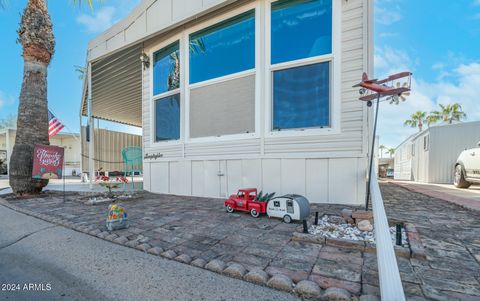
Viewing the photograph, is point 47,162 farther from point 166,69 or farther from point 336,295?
point 336,295

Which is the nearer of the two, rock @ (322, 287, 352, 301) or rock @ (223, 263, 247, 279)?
rock @ (322, 287, 352, 301)

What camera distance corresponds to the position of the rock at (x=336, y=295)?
4.71ft

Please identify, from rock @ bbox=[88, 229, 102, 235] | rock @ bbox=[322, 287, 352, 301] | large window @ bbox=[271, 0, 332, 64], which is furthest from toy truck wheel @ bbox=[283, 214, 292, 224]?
large window @ bbox=[271, 0, 332, 64]

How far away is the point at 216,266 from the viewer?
6.24ft

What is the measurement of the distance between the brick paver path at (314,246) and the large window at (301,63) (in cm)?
206

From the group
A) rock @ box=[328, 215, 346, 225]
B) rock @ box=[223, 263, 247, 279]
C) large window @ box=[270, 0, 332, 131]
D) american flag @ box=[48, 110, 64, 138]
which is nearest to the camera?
rock @ box=[223, 263, 247, 279]

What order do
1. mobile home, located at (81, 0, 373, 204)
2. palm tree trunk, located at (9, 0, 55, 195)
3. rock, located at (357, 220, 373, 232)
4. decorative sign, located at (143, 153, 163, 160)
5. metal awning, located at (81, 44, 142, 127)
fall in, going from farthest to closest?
metal awning, located at (81, 44, 142, 127) → decorative sign, located at (143, 153, 163, 160) → palm tree trunk, located at (9, 0, 55, 195) → mobile home, located at (81, 0, 373, 204) → rock, located at (357, 220, 373, 232)

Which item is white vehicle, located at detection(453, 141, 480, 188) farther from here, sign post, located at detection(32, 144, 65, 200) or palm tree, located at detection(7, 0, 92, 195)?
palm tree, located at detection(7, 0, 92, 195)

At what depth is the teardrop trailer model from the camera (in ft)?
10.5

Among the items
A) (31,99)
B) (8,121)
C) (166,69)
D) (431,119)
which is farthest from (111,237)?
(8,121)

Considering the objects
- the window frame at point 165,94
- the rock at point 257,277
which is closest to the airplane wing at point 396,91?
the rock at point 257,277

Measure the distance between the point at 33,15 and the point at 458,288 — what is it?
1040 centimetres

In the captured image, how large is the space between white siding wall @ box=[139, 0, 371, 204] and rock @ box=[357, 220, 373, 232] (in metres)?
1.72

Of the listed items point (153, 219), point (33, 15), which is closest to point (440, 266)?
point (153, 219)
